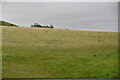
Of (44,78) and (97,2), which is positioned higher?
(97,2)

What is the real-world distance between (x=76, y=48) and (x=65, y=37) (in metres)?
0.37

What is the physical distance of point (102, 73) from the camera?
8.00 feet

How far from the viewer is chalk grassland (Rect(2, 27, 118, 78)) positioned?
2.42 meters

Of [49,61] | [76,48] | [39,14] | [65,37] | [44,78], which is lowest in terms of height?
[44,78]

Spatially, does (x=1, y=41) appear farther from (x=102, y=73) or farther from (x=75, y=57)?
(x=102, y=73)

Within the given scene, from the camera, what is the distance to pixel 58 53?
110 inches

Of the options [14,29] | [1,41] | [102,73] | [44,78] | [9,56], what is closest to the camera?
[44,78]

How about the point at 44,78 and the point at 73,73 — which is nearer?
the point at 44,78

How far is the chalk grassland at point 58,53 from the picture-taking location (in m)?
2.42

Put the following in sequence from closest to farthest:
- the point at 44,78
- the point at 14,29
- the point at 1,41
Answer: the point at 44,78
the point at 1,41
the point at 14,29

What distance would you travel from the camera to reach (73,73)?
8.01ft

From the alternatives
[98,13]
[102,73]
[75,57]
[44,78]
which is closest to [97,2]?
[98,13]

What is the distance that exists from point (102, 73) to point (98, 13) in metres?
1.10

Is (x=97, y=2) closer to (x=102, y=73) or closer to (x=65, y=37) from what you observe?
(x=65, y=37)
